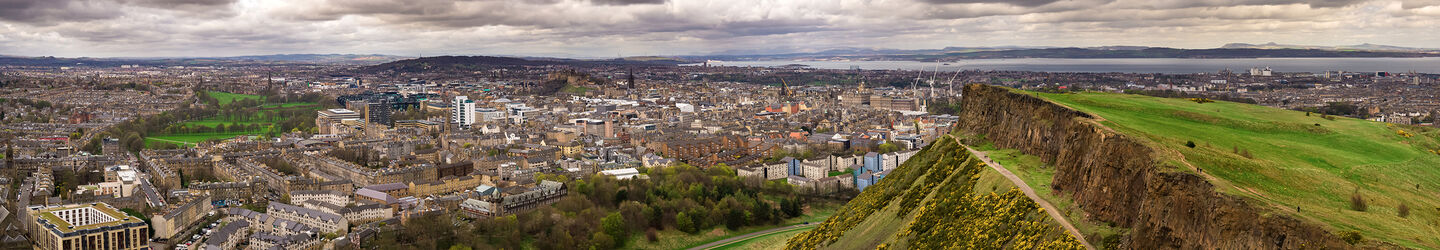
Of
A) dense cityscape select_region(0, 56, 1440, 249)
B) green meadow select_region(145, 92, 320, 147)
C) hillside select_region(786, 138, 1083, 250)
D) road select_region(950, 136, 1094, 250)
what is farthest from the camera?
green meadow select_region(145, 92, 320, 147)

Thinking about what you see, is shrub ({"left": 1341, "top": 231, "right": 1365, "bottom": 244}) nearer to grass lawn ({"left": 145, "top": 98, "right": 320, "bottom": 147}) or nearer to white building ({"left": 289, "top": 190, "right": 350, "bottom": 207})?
white building ({"left": 289, "top": 190, "right": 350, "bottom": 207})

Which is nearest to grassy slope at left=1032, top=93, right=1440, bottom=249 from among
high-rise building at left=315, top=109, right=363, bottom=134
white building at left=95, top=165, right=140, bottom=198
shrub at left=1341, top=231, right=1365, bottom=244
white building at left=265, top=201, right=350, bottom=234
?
shrub at left=1341, top=231, right=1365, bottom=244

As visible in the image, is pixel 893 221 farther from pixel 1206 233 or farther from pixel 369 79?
pixel 369 79

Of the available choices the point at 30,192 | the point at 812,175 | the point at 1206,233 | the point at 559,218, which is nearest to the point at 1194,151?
the point at 1206,233

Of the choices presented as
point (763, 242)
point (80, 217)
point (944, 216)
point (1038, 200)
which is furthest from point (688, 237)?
point (1038, 200)

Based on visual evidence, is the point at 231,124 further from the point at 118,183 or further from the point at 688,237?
the point at 688,237

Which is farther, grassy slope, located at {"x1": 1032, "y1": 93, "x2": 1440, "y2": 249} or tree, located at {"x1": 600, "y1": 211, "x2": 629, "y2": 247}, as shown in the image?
tree, located at {"x1": 600, "y1": 211, "x2": 629, "y2": 247}

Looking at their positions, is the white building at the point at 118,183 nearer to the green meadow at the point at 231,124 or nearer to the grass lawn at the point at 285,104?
the green meadow at the point at 231,124
